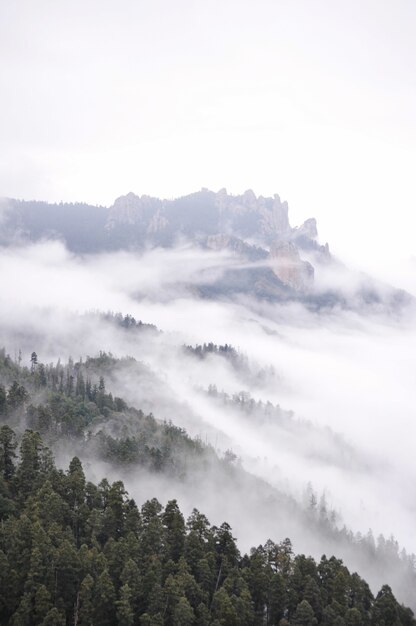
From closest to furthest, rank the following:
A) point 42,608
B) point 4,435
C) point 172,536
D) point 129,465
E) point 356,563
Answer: point 42,608, point 172,536, point 4,435, point 129,465, point 356,563

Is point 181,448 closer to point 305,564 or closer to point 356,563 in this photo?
point 356,563

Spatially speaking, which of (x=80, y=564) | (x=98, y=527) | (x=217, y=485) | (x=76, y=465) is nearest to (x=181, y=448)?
(x=217, y=485)

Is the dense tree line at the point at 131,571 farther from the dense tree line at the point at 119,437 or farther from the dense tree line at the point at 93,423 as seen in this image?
the dense tree line at the point at 93,423

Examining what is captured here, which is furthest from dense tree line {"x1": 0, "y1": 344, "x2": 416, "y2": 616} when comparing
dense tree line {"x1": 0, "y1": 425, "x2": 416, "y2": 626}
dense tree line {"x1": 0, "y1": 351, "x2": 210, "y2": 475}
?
dense tree line {"x1": 0, "y1": 425, "x2": 416, "y2": 626}

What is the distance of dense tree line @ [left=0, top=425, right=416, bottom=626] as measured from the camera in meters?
54.8

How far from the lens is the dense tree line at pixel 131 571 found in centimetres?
5481

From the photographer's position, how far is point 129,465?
4660 inches

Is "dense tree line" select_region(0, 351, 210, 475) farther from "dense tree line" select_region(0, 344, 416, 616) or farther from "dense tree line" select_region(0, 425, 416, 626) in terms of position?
"dense tree line" select_region(0, 425, 416, 626)

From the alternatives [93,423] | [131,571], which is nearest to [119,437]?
[93,423]

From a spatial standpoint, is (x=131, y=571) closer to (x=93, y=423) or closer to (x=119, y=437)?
(x=119, y=437)

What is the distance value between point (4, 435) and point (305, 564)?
4439 centimetres

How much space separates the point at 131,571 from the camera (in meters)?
58.0

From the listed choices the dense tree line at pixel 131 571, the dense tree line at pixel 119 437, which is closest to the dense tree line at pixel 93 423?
the dense tree line at pixel 119 437

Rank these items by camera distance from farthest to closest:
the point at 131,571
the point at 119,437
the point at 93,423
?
the point at 119,437
the point at 93,423
the point at 131,571
